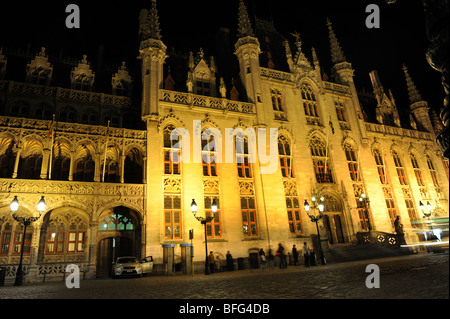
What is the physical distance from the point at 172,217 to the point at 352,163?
19974mm

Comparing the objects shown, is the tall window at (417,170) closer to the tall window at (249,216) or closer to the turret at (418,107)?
the turret at (418,107)

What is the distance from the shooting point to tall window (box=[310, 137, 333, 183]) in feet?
95.5

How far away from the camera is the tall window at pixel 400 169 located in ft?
111

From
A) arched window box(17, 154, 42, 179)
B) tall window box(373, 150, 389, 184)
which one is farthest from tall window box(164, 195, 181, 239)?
tall window box(373, 150, 389, 184)

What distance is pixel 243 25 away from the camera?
31219 mm

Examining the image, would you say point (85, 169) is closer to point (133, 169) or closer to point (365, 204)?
point (133, 169)

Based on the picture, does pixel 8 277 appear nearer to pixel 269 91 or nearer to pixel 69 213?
pixel 69 213

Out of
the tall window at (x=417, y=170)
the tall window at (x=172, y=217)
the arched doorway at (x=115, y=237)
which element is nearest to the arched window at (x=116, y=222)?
the arched doorway at (x=115, y=237)

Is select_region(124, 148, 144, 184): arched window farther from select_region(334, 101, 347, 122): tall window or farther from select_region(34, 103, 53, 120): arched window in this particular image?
select_region(334, 101, 347, 122): tall window

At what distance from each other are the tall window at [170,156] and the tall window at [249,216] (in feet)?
20.2

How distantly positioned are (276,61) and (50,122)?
976 inches

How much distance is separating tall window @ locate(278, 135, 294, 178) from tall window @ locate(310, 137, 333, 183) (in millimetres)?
2948

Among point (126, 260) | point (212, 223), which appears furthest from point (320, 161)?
point (126, 260)
